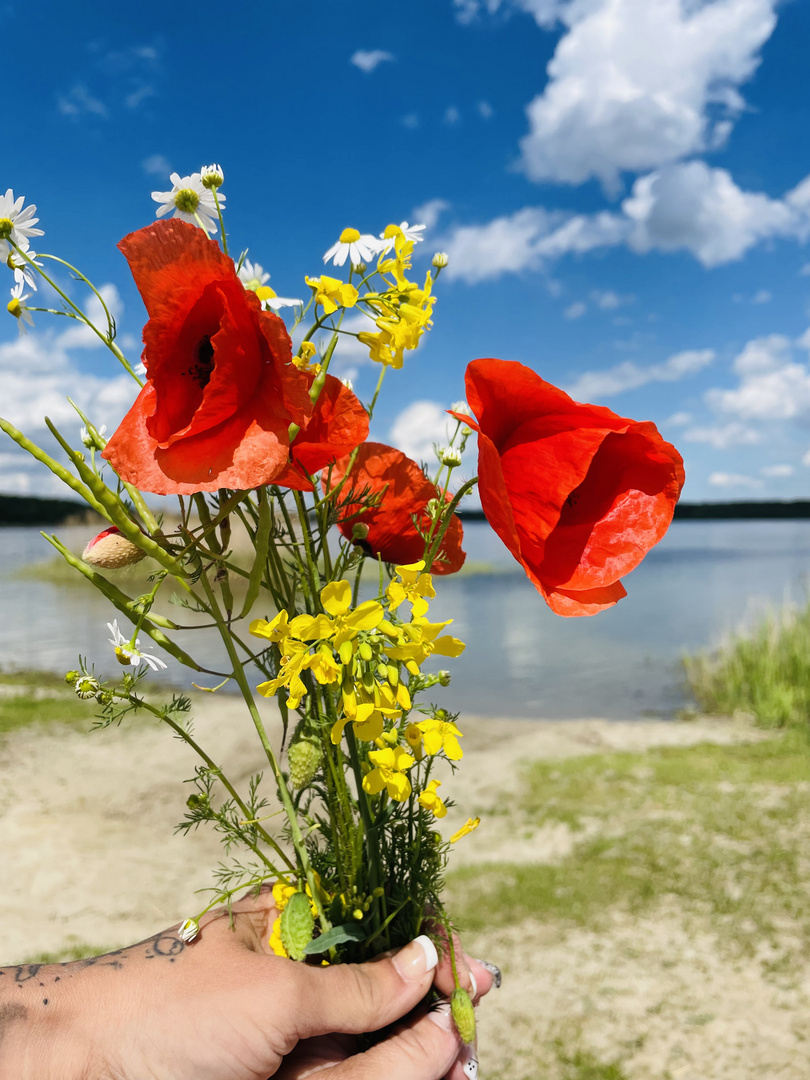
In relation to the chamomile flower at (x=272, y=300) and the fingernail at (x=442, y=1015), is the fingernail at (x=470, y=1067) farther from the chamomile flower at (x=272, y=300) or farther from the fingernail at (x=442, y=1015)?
the chamomile flower at (x=272, y=300)

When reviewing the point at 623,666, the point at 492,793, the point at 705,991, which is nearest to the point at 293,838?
the point at 705,991

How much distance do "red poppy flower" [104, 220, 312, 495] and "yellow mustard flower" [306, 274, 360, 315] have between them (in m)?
0.09

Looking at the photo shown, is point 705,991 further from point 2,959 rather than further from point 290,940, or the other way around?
point 2,959

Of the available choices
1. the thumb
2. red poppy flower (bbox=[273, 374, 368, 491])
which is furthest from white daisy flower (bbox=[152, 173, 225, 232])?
the thumb

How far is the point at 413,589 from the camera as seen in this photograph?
0.77 meters

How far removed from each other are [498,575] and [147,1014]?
23454 mm

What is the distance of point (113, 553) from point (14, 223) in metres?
0.37

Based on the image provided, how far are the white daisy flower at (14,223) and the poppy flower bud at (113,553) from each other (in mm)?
330

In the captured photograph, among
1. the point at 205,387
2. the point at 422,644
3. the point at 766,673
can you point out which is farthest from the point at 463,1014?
the point at 766,673

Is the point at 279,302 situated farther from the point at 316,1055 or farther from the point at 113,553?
the point at 316,1055

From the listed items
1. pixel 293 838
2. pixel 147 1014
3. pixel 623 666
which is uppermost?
pixel 293 838

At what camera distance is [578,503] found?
93cm

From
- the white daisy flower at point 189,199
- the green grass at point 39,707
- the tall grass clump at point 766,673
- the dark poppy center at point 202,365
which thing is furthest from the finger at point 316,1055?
the tall grass clump at point 766,673

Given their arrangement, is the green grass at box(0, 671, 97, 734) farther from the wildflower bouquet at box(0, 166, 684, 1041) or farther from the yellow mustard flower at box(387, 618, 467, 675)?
the yellow mustard flower at box(387, 618, 467, 675)
